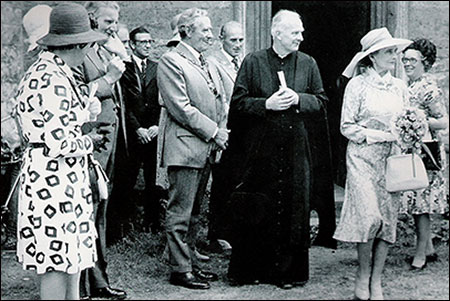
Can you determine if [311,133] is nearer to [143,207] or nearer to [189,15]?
[189,15]

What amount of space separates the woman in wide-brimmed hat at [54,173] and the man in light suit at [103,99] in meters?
0.53

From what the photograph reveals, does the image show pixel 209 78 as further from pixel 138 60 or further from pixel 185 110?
pixel 138 60

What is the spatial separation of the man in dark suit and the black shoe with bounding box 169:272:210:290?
136 centimetres

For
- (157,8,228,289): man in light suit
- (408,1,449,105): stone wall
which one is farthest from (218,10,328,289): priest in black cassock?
(408,1,449,105): stone wall

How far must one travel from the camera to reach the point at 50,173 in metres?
4.47

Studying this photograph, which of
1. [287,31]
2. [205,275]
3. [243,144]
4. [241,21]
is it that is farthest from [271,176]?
[241,21]

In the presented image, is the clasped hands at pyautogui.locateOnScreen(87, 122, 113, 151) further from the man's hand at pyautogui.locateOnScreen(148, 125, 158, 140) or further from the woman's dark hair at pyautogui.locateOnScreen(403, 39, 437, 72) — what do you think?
the woman's dark hair at pyautogui.locateOnScreen(403, 39, 437, 72)

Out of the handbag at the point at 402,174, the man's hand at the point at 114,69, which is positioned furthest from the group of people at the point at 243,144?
the handbag at the point at 402,174

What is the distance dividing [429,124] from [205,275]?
7.64ft

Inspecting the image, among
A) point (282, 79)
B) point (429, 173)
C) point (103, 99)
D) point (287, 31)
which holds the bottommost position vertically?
point (429, 173)

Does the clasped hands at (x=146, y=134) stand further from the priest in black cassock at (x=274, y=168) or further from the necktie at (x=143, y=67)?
the priest in black cassock at (x=274, y=168)

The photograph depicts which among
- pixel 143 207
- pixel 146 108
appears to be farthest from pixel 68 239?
pixel 143 207

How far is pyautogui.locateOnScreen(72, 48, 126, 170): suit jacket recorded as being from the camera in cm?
519

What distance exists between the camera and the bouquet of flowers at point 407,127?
559 centimetres
